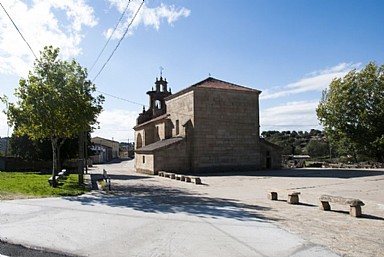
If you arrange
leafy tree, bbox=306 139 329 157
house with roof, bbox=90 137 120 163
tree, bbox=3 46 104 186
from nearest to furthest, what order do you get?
tree, bbox=3 46 104 186, house with roof, bbox=90 137 120 163, leafy tree, bbox=306 139 329 157

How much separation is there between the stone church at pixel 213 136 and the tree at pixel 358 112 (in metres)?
11.7

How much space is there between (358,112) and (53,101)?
1400 inches

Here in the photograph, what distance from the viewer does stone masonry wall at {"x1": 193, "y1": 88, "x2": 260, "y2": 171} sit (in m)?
29.1

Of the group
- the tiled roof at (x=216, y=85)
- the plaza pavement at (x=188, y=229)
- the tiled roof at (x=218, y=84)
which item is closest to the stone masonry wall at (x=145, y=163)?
the tiled roof at (x=216, y=85)

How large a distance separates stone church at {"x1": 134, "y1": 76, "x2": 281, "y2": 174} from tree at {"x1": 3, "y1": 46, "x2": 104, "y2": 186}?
13.0 meters

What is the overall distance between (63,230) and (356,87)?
131 feet

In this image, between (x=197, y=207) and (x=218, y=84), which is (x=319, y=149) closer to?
(x=218, y=84)

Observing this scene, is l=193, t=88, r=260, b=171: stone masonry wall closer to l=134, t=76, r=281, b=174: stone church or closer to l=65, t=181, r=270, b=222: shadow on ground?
l=134, t=76, r=281, b=174: stone church

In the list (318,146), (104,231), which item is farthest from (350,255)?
(318,146)

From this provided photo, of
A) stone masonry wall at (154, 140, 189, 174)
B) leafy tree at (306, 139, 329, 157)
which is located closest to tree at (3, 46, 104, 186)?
stone masonry wall at (154, 140, 189, 174)

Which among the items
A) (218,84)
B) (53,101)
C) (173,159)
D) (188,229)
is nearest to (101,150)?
(173,159)

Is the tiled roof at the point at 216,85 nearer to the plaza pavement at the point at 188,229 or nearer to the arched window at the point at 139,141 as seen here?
the arched window at the point at 139,141

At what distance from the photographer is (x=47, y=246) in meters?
5.55

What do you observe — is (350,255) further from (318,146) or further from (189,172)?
(318,146)
